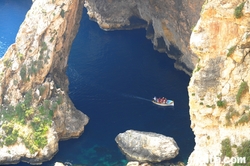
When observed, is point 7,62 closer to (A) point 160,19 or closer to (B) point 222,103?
(A) point 160,19

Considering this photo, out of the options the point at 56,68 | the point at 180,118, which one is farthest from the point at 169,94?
the point at 56,68

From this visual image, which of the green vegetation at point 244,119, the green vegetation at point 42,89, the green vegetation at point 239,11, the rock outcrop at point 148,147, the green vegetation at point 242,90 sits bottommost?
the rock outcrop at point 148,147

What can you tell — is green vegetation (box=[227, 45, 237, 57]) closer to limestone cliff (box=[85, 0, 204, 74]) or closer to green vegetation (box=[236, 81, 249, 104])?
green vegetation (box=[236, 81, 249, 104])

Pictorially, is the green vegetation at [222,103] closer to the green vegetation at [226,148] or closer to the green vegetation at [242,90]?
the green vegetation at [242,90]

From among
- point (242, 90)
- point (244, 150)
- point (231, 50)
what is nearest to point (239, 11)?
point (231, 50)

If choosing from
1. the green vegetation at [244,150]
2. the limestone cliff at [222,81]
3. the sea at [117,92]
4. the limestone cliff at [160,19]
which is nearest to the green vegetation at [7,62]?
the sea at [117,92]

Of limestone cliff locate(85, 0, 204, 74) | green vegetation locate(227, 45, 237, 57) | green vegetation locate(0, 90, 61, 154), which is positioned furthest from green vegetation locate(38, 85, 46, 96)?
green vegetation locate(227, 45, 237, 57)
